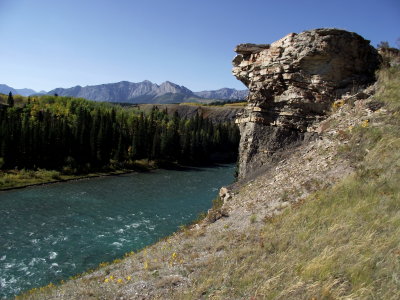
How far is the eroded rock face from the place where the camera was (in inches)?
713

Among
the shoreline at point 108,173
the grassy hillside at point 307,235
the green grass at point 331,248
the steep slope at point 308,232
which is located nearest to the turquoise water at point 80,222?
the shoreline at point 108,173

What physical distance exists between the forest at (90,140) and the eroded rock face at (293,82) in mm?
61237

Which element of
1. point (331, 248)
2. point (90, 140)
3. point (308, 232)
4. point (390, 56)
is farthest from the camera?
point (90, 140)

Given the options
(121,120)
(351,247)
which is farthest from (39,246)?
(121,120)

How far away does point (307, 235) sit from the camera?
9.68 meters

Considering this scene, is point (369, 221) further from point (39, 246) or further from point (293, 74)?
point (39, 246)

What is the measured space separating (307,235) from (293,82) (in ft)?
→ 40.4

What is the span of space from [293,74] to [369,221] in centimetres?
1220

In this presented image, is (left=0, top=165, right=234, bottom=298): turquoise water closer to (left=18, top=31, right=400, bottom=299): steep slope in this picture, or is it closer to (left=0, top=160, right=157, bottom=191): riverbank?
(left=0, top=160, right=157, bottom=191): riverbank

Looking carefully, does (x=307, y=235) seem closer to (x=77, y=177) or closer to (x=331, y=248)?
(x=331, y=248)

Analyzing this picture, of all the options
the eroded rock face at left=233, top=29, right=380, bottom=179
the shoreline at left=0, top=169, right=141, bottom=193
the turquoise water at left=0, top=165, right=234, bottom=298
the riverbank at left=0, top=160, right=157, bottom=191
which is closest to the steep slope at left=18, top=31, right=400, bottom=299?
the eroded rock face at left=233, top=29, right=380, bottom=179

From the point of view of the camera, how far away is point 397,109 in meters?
15.3

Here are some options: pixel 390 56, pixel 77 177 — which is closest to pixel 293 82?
pixel 390 56

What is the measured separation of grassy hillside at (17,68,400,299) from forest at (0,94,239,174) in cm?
6550
